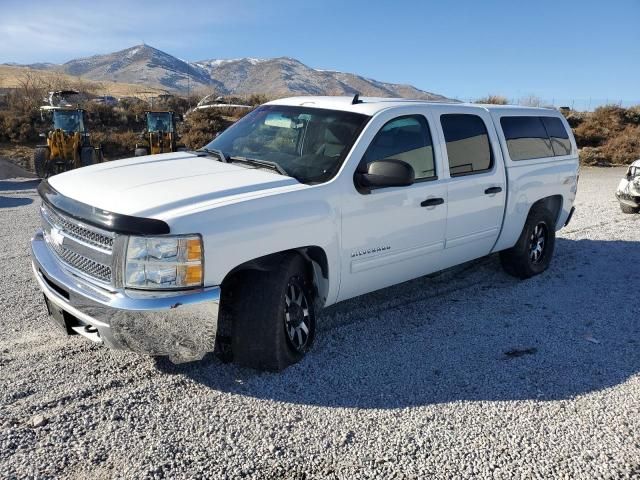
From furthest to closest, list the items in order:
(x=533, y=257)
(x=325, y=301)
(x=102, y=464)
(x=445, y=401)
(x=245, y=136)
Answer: (x=533, y=257) → (x=245, y=136) → (x=325, y=301) → (x=445, y=401) → (x=102, y=464)

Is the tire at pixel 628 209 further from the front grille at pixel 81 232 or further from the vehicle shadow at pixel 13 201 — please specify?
the vehicle shadow at pixel 13 201

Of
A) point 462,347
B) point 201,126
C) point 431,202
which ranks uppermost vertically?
point 201,126

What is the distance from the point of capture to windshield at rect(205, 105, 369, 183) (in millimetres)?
4191

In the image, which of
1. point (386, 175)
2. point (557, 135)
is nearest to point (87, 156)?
point (557, 135)

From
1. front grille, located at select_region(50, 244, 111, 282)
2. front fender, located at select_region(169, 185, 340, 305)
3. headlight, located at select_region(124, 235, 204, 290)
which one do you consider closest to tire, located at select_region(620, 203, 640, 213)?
front fender, located at select_region(169, 185, 340, 305)

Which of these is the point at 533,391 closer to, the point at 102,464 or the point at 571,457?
the point at 571,457

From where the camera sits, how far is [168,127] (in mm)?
16875

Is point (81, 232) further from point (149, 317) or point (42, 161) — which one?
point (42, 161)

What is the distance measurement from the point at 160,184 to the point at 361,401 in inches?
74.5

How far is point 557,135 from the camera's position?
6.71m

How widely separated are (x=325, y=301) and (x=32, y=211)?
821 cm

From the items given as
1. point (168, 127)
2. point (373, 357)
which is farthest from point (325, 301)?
point (168, 127)

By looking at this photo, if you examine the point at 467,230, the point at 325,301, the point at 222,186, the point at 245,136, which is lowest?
the point at 325,301

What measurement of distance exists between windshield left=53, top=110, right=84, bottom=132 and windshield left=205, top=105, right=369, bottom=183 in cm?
1189
